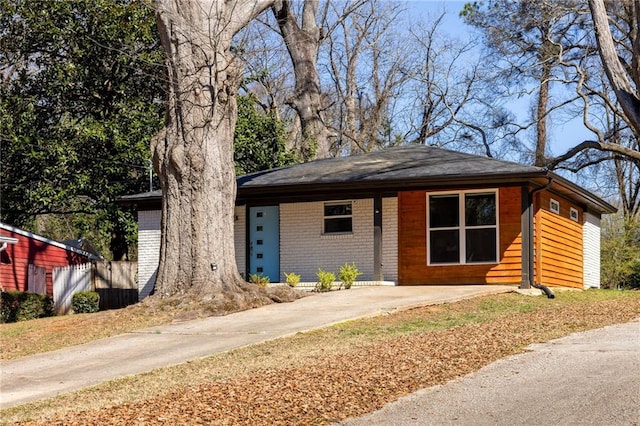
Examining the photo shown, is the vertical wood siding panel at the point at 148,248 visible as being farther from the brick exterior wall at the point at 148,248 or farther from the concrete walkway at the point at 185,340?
the concrete walkway at the point at 185,340

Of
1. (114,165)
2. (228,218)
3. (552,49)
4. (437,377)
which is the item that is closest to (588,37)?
(552,49)

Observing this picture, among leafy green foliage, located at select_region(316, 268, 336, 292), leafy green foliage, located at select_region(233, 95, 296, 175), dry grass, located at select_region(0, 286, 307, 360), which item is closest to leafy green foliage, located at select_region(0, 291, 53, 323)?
dry grass, located at select_region(0, 286, 307, 360)

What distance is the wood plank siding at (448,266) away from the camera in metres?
20.7

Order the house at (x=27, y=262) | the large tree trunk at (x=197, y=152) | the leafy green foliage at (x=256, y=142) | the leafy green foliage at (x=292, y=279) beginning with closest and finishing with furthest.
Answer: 1. the large tree trunk at (x=197, y=152)
2. the leafy green foliage at (x=292, y=279)
3. the house at (x=27, y=262)
4. the leafy green foliage at (x=256, y=142)

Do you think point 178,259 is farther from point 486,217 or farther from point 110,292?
point 110,292

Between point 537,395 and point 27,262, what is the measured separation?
78.1 ft

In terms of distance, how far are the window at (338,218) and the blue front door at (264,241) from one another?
1.30m

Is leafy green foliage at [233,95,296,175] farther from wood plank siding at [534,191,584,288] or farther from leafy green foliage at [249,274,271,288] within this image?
wood plank siding at [534,191,584,288]

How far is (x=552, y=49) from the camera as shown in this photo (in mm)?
31359

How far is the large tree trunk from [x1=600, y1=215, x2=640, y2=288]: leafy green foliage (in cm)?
1824

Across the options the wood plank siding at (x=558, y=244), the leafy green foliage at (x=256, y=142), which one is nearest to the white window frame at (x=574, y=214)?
the wood plank siding at (x=558, y=244)

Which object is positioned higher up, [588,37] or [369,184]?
[588,37]

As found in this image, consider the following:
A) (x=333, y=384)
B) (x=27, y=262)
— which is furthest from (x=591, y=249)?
(x=333, y=384)

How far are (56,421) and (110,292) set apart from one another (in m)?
18.8
